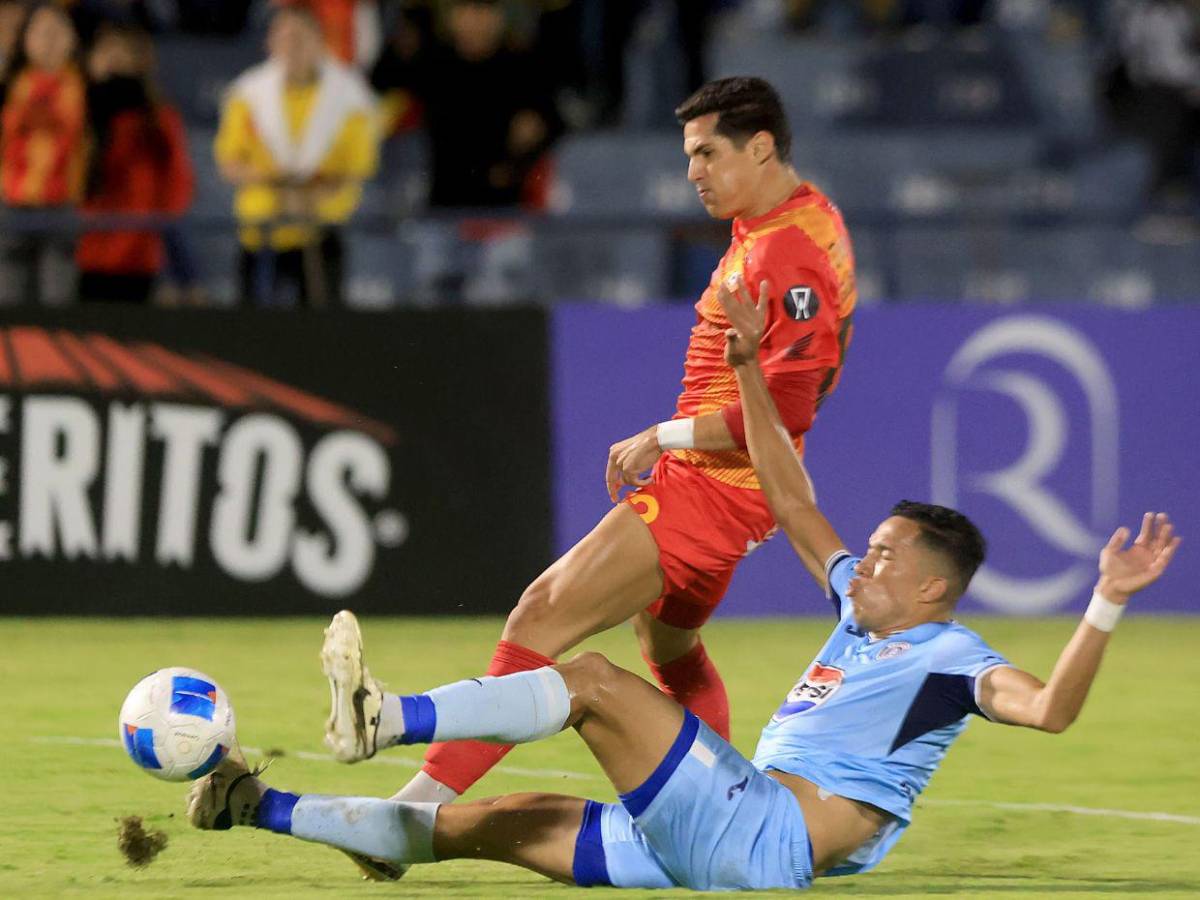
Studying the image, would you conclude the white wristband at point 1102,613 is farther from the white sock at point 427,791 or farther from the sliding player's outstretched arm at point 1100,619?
the white sock at point 427,791

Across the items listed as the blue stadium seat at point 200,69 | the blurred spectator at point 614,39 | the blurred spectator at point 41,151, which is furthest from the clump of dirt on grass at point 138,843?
the blue stadium seat at point 200,69

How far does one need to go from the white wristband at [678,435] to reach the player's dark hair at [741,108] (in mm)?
846

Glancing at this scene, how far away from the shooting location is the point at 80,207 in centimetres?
1298

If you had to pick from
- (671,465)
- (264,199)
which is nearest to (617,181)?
(264,199)

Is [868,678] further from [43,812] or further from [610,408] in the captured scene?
[610,408]

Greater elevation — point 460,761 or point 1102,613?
point 1102,613

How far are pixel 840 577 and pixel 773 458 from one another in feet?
1.31

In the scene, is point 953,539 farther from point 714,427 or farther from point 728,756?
point 714,427

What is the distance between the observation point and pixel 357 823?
5.85 m

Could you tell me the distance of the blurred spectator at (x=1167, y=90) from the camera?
52.2 feet

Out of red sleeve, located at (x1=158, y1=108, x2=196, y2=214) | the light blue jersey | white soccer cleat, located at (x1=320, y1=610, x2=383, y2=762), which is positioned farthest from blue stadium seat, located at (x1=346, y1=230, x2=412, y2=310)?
white soccer cleat, located at (x1=320, y1=610, x2=383, y2=762)

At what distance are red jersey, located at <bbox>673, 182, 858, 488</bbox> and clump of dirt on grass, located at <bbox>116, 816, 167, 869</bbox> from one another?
1.87 metres

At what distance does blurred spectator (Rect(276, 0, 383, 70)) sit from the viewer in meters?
14.5

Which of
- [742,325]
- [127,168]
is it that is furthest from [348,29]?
[742,325]
